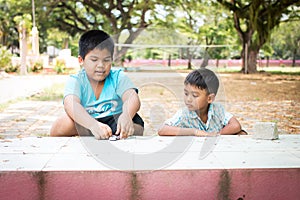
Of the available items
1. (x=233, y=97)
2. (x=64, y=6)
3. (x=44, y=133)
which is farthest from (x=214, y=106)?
(x=64, y=6)

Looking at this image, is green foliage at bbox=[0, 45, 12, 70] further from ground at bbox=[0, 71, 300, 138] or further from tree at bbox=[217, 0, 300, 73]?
tree at bbox=[217, 0, 300, 73]

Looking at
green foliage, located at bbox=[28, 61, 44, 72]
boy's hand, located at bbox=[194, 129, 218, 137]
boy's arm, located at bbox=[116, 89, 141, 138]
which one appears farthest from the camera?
green foliage, located at bbox=[28, 61, 44, 72]

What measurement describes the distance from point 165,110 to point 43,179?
15.3ft

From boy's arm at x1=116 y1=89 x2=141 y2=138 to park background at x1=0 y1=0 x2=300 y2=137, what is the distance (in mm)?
1539

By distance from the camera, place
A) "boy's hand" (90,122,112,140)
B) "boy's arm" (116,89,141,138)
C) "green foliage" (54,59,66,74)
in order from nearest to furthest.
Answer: "boy's hand" (90,122,112,140), "boy's arm" (116,89,141,138), "green foliage" (54,59,66,74)

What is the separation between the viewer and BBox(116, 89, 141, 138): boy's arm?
252cm

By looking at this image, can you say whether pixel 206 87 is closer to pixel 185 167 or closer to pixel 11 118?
pixel 185 167

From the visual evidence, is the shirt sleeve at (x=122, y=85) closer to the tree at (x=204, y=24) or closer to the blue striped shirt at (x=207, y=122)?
the blue striped shirt at (x=207, y=122)

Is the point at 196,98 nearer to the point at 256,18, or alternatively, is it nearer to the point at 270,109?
the point at 270,109

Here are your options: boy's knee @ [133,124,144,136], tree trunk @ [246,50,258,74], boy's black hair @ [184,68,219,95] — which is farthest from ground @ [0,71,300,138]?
tree trunk @ [246,50,258,74]

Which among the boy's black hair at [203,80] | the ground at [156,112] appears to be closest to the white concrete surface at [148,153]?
the boy's black hair at [203,80]

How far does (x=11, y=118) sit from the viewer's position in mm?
5285

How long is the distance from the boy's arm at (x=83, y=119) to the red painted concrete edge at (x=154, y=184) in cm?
65

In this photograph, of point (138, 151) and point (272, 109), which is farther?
point (272, 109)
